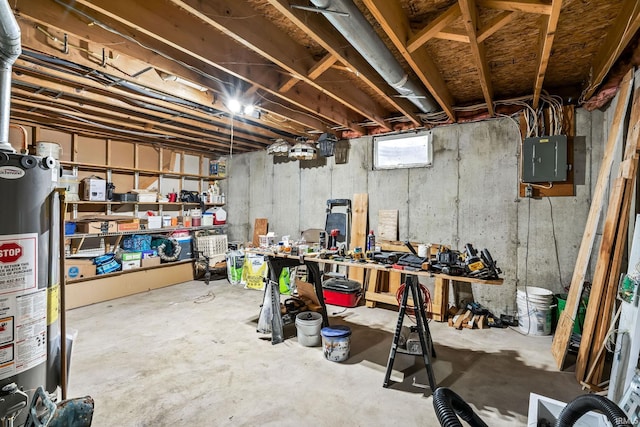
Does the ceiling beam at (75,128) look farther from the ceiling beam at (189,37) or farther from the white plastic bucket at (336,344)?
the white plastic bucket at (336,344)

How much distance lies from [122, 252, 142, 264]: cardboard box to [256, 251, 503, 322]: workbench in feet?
9.03

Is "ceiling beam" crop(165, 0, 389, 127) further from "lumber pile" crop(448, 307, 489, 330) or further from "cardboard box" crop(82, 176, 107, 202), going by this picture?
"cardboard box" crop(82, 176, 107, 202)

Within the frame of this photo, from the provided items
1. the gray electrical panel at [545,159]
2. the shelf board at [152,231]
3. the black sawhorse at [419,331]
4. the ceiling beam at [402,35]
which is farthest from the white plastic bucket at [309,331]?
the shelf board at [152,231]

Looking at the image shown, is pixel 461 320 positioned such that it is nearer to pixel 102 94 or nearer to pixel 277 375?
pixel 277 375

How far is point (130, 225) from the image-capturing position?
488cm

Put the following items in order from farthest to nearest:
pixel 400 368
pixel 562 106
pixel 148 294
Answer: pixel 148 294, pixel 562 106, pixel 400 368

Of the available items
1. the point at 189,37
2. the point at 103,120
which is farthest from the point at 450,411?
the point at 103,120

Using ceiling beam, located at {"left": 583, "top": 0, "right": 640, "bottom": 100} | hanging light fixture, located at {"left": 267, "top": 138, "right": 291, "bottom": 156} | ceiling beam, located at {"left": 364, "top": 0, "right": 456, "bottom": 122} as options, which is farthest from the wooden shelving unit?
ceiling beam, located at {"left": 583, "top": 0, "right": 640, "bottom": 100}

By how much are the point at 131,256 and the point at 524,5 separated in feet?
18.0

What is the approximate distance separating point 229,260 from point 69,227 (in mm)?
2386

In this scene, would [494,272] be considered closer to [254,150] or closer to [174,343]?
[174,343]

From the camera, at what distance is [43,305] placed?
1.24 meters

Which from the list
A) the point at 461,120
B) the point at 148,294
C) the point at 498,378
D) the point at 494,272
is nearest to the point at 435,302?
the point at 498,378

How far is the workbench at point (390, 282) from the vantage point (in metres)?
2.38
